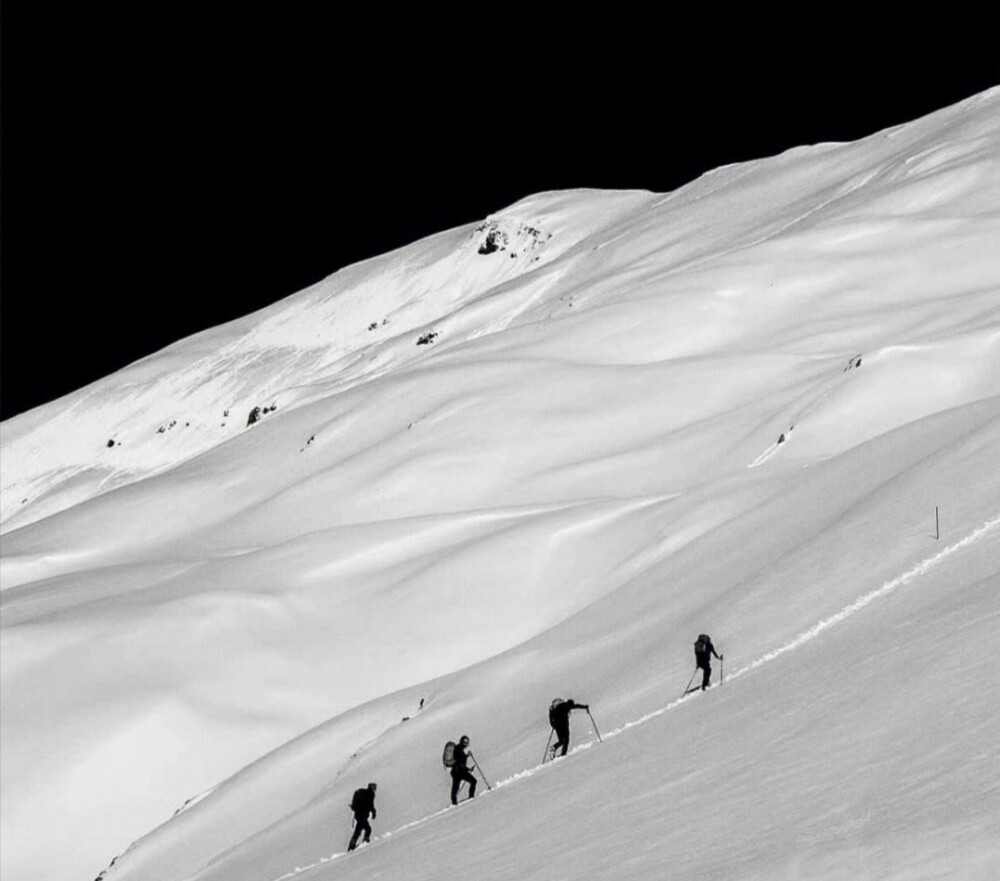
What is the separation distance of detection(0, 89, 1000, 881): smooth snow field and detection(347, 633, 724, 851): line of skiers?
0.40 metres

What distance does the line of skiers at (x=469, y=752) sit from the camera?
1925 centimetres

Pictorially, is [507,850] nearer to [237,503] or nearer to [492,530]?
[492,530]

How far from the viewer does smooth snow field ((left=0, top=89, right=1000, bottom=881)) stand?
13375 mm

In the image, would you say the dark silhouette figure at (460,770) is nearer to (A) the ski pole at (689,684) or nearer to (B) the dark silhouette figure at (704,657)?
(A) the ski pole at (689,684)

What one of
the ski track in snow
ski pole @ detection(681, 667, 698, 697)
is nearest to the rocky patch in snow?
ski pole @ detection(681, 667, 698, 697)

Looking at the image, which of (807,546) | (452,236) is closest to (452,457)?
(807,546)

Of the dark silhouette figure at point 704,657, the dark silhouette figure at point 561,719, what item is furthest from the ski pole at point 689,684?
the dark silhouette figure at point 561,719

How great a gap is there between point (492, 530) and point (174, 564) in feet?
29.9

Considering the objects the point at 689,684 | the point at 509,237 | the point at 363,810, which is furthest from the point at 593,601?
the point at 509,237

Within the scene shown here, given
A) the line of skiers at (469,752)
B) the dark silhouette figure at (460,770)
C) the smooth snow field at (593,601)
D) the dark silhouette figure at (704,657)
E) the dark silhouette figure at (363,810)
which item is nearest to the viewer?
the smooth snow field at (593,601)

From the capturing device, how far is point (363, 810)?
20.7m

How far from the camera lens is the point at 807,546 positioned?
24.0m

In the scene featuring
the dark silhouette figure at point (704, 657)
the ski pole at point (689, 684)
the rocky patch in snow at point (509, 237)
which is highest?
the rocky patch in snow at point (509, 237)

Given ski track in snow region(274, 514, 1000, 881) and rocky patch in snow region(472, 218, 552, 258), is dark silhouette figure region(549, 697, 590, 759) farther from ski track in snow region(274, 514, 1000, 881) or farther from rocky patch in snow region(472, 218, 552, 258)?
rocky patch in snow region(472, 218, 552, 258)
